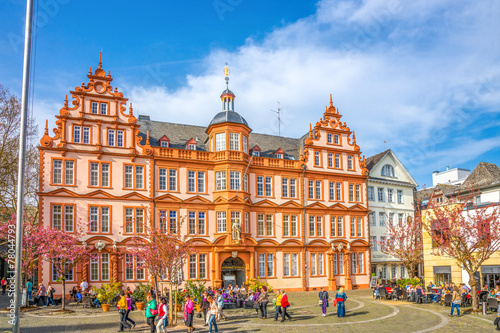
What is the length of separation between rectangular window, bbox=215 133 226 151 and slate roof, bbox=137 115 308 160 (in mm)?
2463

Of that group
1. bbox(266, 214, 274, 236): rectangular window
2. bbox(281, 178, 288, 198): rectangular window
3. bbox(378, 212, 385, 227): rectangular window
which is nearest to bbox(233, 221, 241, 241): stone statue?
bbox(266, 214, 274, 236): rectangular window

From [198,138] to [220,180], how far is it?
21.3ft

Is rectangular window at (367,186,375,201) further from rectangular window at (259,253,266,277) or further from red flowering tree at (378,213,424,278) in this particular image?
rectangular window at (259,253,266,277)

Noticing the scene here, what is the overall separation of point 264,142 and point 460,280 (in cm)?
2413

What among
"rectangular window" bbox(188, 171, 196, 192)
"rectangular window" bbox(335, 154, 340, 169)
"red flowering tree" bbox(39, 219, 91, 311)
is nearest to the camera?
"red flowering tree" bbox(39, 219, 91, 311)

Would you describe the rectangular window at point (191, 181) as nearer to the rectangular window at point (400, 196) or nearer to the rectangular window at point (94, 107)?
the rectangular window at point (94, 107)

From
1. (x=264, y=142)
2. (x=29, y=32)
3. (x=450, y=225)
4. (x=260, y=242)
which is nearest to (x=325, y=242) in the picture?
(x=260, y=242)

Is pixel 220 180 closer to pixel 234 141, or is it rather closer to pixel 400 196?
pixel 234 141

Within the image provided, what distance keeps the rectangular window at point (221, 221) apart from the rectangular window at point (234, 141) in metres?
6.48

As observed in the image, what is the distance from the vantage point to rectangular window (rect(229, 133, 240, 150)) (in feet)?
156

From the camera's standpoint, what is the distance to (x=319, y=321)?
27.2 meters

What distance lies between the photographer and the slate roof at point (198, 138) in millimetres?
48406

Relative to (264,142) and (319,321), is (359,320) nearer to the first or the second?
(319,321)

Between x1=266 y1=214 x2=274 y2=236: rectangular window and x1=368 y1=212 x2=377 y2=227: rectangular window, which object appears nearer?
x1=266 y1=214 x2=274 y2=236: rectangular window
